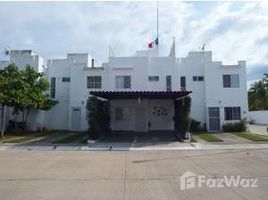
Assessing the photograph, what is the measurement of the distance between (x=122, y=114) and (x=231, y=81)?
36.1ft

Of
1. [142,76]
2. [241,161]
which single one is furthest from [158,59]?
[241,161]

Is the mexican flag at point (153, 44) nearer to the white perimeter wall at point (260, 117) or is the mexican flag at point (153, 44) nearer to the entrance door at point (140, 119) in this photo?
the entrance door at point (140, 119)

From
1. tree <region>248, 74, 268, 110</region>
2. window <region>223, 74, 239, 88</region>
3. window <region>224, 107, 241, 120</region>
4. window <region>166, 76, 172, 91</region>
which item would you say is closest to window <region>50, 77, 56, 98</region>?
window <region>166, 76, 172, 91</region>

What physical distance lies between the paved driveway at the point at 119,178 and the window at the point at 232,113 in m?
16.2

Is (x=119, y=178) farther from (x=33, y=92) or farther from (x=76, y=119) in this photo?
(x=76, y=119)

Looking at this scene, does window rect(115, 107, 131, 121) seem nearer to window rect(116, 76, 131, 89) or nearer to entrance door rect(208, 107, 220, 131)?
window rect(116, 76, 131, 89)

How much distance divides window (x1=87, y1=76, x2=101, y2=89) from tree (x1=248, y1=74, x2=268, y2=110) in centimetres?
3634

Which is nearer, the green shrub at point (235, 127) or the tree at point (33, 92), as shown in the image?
the tree at point (33, 92)

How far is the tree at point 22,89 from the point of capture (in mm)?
27219

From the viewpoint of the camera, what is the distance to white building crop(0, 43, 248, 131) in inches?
1249

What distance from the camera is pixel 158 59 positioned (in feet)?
107

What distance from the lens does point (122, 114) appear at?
32.1 metres

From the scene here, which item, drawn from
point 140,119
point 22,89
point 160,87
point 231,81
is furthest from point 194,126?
point 22,89

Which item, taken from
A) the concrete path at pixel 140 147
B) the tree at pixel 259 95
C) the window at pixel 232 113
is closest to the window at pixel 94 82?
the concrete path at pixel 140 147
